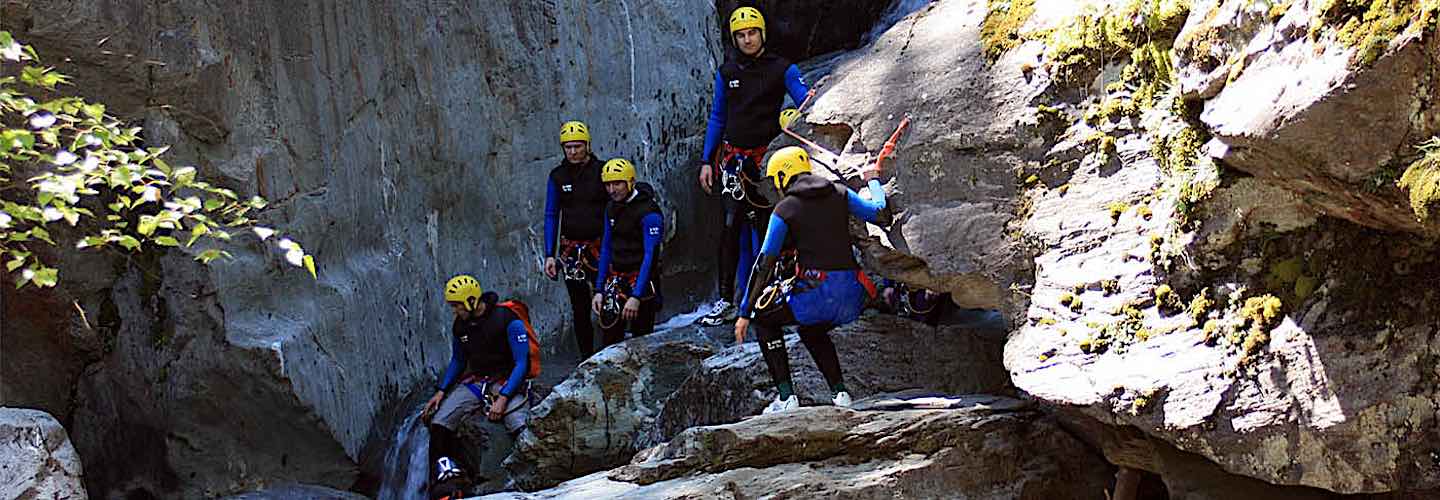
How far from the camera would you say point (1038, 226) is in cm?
571

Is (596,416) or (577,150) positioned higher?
(577,150)

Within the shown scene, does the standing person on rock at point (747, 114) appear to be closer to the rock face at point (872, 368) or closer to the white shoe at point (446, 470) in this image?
the rock face at point (872, 368)

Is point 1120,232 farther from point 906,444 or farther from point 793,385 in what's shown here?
point 793,385

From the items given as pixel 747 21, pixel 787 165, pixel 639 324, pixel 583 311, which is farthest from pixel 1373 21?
pixel 583 311

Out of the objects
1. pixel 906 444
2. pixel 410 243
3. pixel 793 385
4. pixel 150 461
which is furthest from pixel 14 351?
pixel 906 444

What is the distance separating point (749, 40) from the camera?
7.73 meters

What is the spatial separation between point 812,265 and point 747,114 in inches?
69.6

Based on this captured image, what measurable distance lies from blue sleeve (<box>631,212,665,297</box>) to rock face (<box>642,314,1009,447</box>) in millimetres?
1202

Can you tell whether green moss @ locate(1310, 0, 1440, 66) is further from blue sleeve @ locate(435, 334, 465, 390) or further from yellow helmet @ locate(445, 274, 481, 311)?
blue sleeve @ locate(435, 334, 465, 390)

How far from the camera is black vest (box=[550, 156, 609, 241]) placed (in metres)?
8.87

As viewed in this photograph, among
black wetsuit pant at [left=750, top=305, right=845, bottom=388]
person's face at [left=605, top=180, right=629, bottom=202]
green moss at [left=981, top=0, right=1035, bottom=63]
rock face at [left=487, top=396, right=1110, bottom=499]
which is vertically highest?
green moss at [left=981, top=0, right=1035, bottom=63]

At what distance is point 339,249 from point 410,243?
31.0 inches

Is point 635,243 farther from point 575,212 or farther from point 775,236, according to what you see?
point 775,236

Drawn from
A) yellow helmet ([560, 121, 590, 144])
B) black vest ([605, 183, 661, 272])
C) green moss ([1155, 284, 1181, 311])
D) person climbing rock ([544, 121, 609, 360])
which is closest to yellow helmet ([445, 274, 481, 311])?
person climbing rock ([544, 121, 609, 360])
